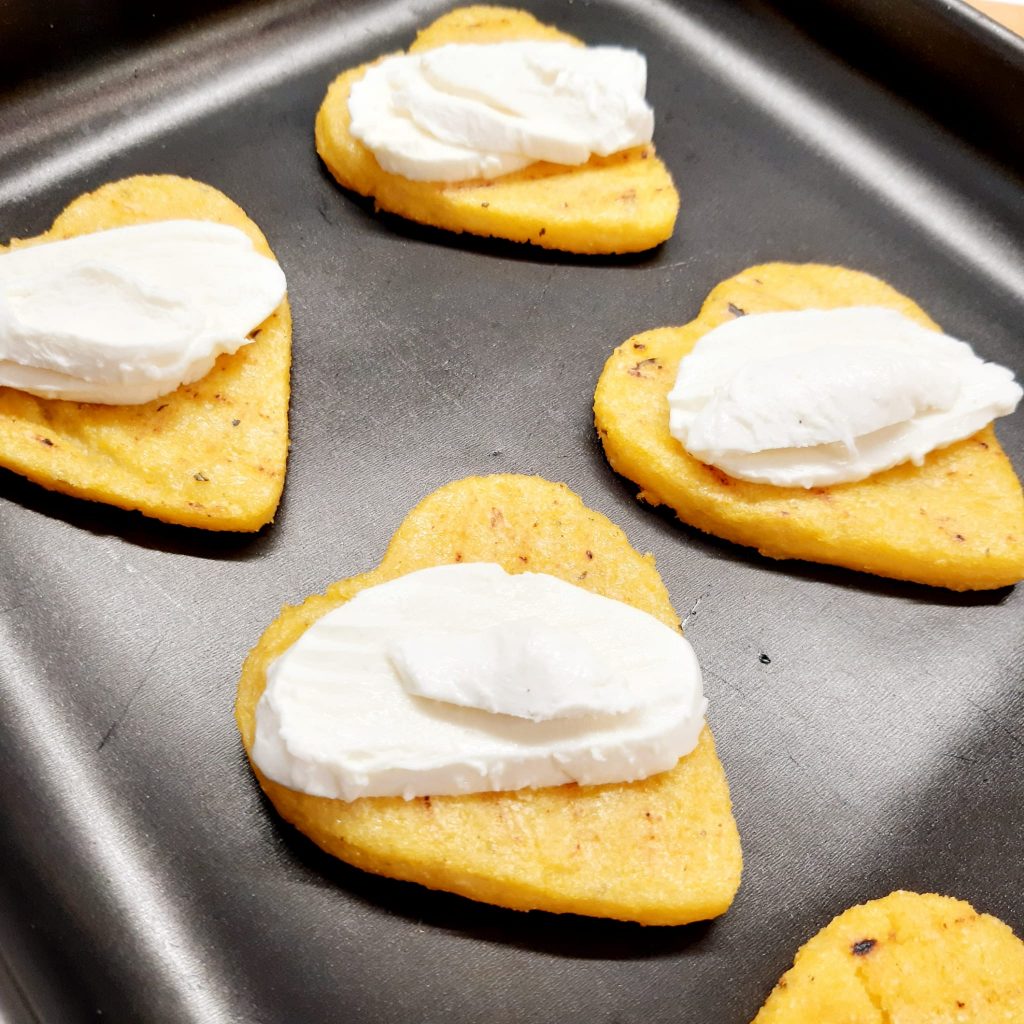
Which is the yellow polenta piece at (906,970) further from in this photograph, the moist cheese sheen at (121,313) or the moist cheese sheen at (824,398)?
the moist cheese sheen at (121,313)

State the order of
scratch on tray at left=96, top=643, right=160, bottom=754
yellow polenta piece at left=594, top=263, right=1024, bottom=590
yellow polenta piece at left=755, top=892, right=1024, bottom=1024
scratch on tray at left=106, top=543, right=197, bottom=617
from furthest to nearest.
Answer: yellow polenta piece at left=594, top=263, right=1024, bottom=590
scratch on tray at left=106, top=543, right=197, bottom=617
scratch on tray at left=96, top=643, right=160, bottom=754
yellow polenta piece at left=755, top=892, right=1024, bottom=1024

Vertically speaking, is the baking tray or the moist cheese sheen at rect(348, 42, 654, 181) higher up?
the moist cheese sheen at rect(348, 42, 654, 181)

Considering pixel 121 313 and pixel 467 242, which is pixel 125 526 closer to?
pixel 121 313

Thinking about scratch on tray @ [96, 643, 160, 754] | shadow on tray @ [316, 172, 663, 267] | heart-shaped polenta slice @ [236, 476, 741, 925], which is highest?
shadow on tray @ [316, 172, 663, 267]

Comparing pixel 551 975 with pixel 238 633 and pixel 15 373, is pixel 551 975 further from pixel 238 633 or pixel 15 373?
pixel 15 373

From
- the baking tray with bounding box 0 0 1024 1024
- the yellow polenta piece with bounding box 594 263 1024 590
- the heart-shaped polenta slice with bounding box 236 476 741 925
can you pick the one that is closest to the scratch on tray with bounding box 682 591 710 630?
the baking tray with bounding box 0 0 1024 1024

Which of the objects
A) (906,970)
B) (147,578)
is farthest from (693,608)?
(147,578)

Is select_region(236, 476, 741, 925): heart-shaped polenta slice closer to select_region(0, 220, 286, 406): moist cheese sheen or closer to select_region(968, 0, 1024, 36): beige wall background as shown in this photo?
select_region(0, 220, 286, 406): moist cheese sheen

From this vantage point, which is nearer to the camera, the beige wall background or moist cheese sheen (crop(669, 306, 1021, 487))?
moist cheese sheen (crop(669, 306, 1021, 487))

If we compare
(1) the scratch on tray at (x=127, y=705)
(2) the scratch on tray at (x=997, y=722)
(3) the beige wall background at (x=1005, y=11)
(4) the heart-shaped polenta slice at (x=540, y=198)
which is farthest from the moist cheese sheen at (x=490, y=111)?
(3) the beige wall background at (x=1005, y=11)
